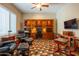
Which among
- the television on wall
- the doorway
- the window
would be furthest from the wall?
the window

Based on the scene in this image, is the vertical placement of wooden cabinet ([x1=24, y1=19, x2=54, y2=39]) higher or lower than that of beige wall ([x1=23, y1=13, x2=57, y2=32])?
lower

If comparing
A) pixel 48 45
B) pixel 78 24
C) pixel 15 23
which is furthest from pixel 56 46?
pixel 15 23

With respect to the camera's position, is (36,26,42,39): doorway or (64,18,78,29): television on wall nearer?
(36,26,42,39): doorway

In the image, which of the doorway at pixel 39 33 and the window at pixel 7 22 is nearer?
the window at pixel 7 22

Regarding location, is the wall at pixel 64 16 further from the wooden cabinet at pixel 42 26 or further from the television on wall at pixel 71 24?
the wooden cabinet at pixel 42 26

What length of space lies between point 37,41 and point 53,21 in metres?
0.64

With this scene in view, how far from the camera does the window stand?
95.7 inches

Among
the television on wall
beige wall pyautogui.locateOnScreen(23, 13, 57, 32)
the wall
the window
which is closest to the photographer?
the window

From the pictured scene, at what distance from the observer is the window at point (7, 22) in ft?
7.97

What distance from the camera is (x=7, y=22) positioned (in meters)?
2.62

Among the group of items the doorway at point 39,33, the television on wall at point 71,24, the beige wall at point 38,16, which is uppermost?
the beige wall at point 38,16

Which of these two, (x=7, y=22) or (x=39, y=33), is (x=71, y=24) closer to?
(x=39, y=33)

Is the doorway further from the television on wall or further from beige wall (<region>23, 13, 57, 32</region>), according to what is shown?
the television on wall

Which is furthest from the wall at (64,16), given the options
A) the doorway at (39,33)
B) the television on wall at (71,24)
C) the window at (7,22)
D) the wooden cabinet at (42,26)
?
the window at (7,22)
